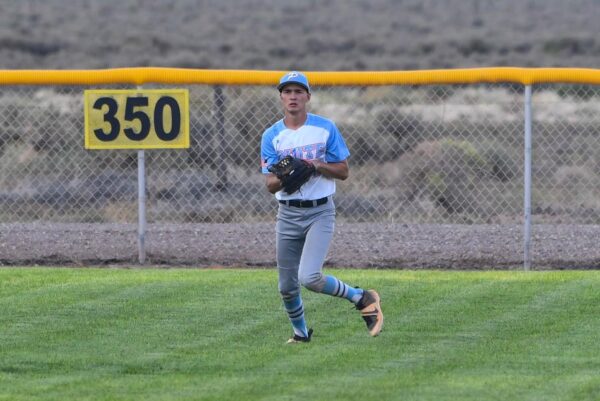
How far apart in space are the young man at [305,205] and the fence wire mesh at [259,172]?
16.2 ft

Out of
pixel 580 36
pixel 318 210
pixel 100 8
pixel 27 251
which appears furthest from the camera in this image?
pixel 100 8

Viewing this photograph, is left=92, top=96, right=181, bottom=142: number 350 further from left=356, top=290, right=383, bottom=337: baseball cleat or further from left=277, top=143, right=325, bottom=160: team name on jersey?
left=356, top=290, right=383, bottom=337: baseball cleat

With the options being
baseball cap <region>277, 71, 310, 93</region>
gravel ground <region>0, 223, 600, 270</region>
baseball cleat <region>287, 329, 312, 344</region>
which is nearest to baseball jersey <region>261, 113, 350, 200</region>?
baseball cap <region>277, 71, 310, 93</region>

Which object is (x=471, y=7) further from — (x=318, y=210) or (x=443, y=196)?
(x=318, y=210)

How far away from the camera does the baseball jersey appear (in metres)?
8.80

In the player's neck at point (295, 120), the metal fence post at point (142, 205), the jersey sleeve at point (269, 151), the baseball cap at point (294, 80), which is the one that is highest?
the baseball cap at point (294, 80)

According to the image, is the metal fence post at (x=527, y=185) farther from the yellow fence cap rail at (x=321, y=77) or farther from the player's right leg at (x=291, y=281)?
the player's right leg at (x=291, y=281)

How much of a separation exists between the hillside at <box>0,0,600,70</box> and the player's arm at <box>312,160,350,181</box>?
105 feet

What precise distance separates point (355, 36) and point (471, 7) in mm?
6031

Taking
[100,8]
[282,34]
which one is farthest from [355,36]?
[100,8]

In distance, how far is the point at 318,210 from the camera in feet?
28.9

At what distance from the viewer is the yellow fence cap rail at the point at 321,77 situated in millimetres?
12703

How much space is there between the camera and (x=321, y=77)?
12938 millimetres

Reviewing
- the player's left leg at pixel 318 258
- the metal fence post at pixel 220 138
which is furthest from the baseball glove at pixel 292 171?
the metal fence post at pixel 220 138
